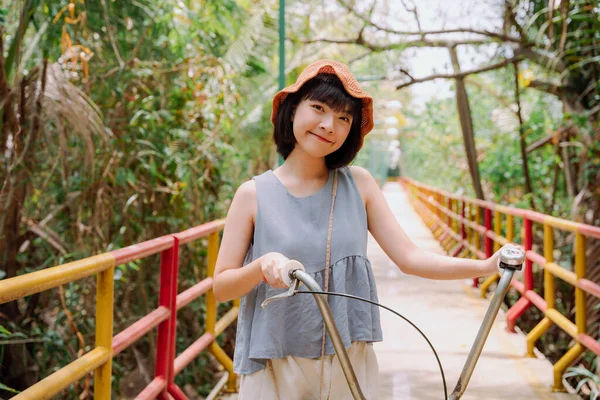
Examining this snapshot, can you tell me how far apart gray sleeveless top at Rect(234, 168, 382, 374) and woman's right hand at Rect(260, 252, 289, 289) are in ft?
0.75

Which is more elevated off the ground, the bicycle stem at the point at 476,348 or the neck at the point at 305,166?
the neck at the point at 305,166

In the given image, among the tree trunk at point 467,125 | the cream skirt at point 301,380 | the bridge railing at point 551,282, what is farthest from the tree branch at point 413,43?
the cream skirt at point 301,380

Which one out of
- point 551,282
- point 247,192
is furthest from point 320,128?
point 551,282

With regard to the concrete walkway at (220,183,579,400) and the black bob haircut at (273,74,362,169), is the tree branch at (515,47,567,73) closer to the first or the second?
the concrete walkway at (220,183,579,400)

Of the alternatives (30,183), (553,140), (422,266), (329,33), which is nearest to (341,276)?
(422,266)

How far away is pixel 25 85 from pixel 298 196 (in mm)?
2499

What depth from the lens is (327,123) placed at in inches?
67.7

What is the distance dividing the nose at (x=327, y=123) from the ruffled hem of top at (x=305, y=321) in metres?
0.31

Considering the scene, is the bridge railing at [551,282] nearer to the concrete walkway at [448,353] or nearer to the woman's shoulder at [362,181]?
the concrete walkway at [448,353]

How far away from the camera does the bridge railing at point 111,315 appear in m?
2.05

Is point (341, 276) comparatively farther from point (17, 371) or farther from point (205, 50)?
point (205, 50)

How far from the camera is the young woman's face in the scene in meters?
1.73

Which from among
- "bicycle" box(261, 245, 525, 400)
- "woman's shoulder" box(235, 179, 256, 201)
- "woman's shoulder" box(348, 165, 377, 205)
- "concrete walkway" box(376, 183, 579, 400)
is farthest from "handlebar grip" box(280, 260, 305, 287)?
"concrete walkway" box(376, 183, 579, 400)

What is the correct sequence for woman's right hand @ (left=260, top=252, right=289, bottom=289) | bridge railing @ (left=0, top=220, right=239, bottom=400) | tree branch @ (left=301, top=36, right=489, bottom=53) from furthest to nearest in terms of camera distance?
tree branch @ (left=301, top=36, right=489, bottom=53)
bridge railing @ (left=0, top=220, right=239, bottom=400)
woman's right hand @ (left=260, top=252, right=289, bottom=289)
